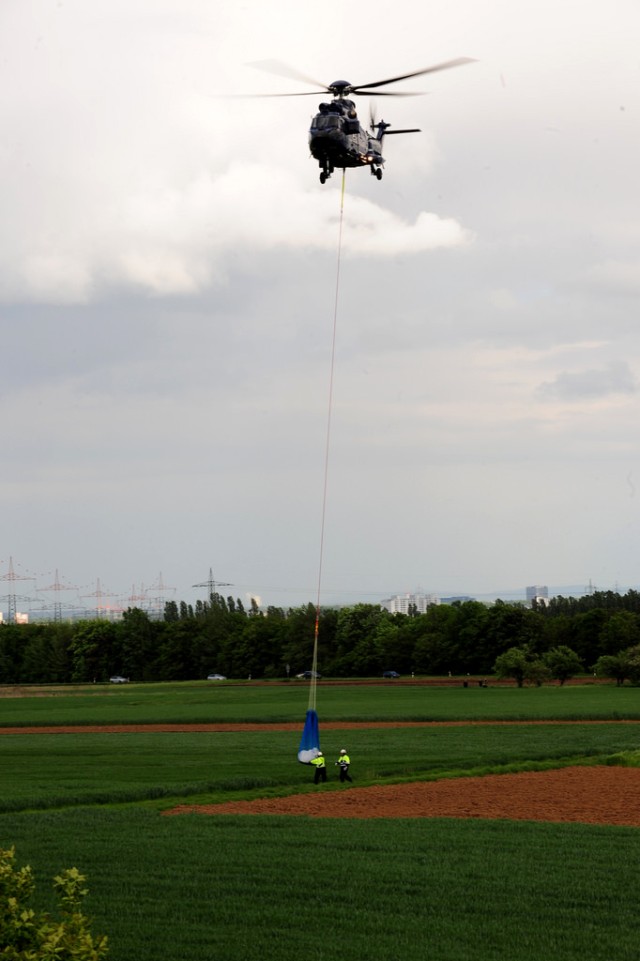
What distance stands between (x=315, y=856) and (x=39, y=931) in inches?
648

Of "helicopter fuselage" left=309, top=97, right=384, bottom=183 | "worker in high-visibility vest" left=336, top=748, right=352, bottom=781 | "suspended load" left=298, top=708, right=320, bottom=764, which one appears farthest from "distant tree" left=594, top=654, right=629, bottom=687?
"helicopter fuselage" left=309, top=97, right=384, bottom=183

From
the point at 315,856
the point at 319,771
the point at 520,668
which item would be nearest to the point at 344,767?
the point at 319,771

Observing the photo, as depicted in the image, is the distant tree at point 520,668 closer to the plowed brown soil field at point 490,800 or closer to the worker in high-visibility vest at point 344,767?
the plowed brown soil field at point 490,800

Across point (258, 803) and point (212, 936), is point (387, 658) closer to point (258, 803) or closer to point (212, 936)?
point (258, 803)

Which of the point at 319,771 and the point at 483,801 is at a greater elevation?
the point at 319,771

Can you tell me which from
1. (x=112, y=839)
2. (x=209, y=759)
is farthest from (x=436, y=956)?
(x=209, y=759)

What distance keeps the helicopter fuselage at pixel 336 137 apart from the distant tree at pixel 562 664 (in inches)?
3392

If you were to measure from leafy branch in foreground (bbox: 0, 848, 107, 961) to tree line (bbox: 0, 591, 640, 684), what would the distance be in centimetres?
11786

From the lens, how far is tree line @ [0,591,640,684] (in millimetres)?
132875

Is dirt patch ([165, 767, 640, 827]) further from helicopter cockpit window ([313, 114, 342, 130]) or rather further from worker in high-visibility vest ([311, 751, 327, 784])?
helicopter cockpit window ([313, 114, 342, 130])

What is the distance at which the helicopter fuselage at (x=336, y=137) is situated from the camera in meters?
31.0

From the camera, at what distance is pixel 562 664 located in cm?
11169

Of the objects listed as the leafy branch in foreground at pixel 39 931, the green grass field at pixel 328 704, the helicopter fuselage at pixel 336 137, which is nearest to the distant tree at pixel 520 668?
the green grass field at pixel 328 704

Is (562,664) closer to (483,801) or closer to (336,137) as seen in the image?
(483,801)
